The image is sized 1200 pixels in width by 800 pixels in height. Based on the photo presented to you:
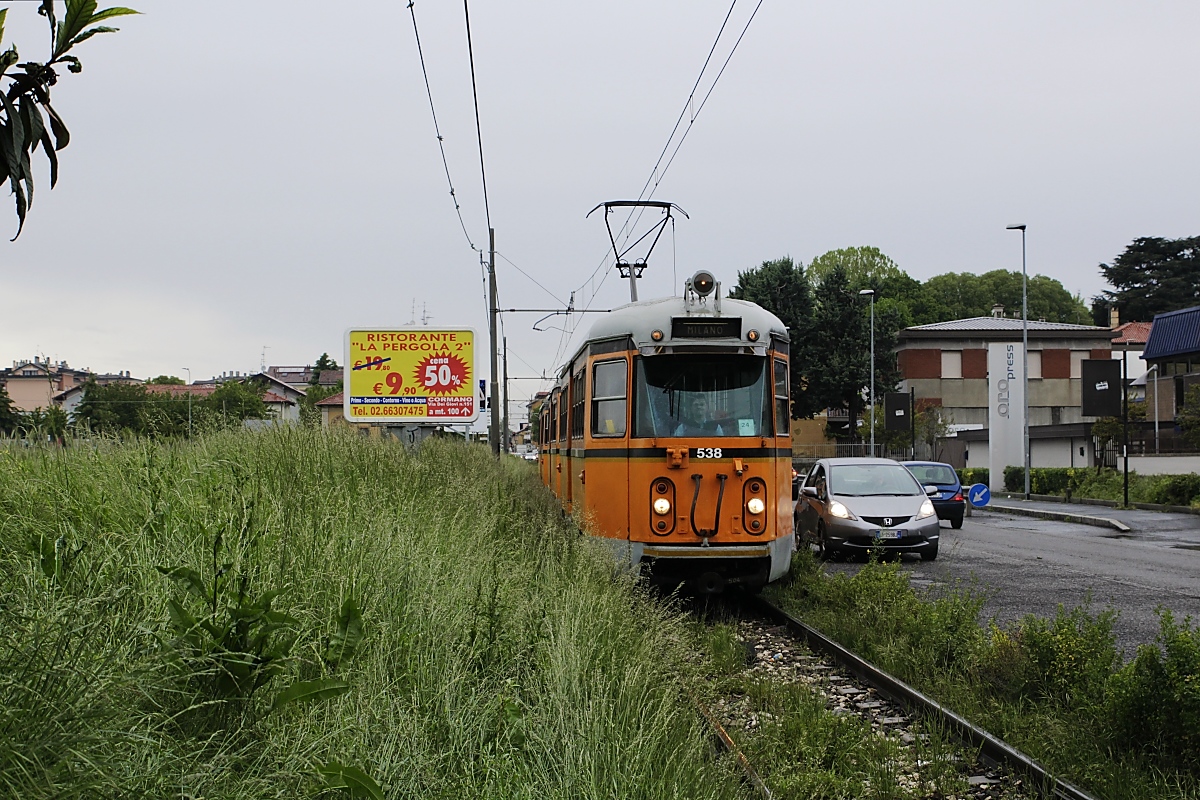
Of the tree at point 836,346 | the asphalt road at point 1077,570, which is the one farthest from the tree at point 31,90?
the tree at point 836,346

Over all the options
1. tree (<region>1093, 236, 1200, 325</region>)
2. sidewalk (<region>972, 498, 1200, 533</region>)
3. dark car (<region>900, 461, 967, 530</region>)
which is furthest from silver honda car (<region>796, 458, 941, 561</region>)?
tree (<region>1093, 236, 1200, 325</region>)

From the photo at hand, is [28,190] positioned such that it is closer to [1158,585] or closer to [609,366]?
[609,366]

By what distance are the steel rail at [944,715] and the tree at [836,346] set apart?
49.0 metres

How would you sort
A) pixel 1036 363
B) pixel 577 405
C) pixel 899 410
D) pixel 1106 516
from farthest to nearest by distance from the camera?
pixel 1036 363, pixel 899 410, pixel 1106 516, pixel 577 405

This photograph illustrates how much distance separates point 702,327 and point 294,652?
662cm

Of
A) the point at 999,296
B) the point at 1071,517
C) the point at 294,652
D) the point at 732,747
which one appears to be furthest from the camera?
the point at 999,296

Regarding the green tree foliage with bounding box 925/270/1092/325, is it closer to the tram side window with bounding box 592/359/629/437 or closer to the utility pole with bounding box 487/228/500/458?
the utility pole with bounding box 487/228/500/458

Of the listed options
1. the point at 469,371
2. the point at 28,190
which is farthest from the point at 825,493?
the point at 28,190

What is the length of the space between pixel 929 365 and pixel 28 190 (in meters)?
68.1

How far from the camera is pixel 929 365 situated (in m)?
66.8

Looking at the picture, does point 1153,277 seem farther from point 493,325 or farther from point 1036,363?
point 493,325

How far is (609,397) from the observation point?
10.9 m

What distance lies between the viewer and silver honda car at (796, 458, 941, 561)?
1550cm

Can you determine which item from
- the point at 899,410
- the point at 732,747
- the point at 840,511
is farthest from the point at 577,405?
the point at 899,410
